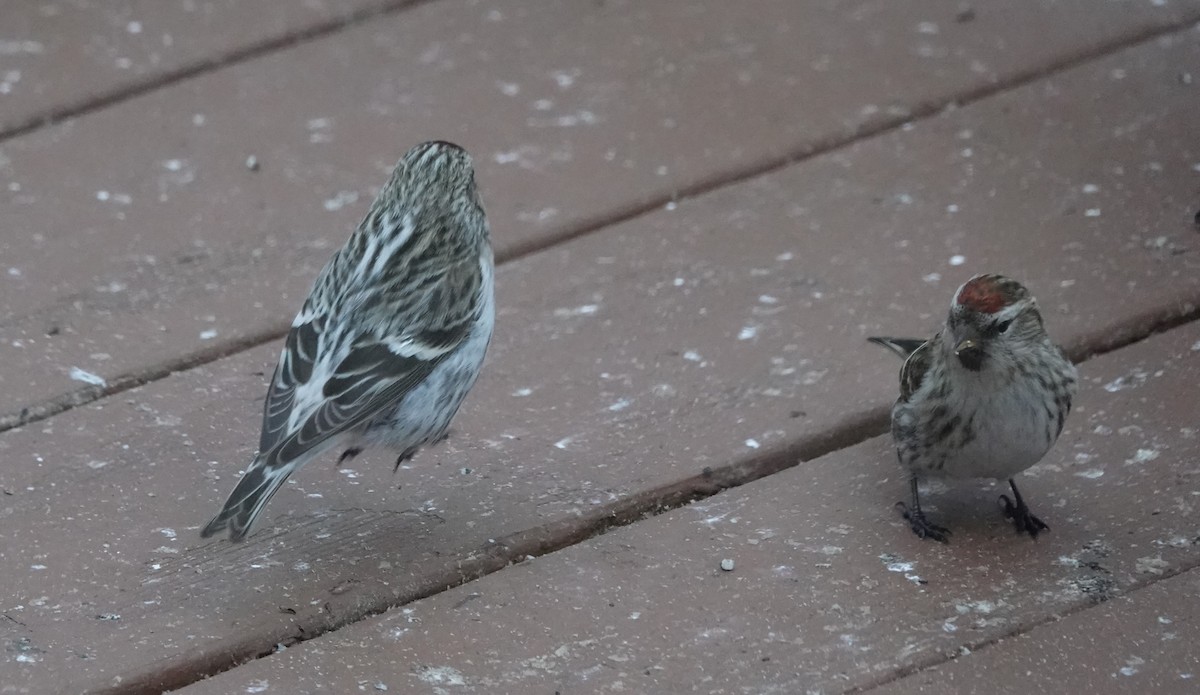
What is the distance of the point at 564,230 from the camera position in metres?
3.98

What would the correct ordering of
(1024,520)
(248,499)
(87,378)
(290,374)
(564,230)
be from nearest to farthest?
(248,499), (1024,520), (290,374), (87,378), (564,230)

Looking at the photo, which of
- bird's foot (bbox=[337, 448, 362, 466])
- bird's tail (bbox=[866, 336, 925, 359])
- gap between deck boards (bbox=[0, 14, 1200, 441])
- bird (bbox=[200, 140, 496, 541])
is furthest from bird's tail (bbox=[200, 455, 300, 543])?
bird's tail (bbox=[866, 336, 925, 359])

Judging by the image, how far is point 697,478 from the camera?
10.7ft

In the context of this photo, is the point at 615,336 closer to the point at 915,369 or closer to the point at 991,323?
the point at 915,369

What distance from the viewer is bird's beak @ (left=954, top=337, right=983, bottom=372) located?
2.99 meters

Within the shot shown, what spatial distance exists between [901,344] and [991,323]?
43cm

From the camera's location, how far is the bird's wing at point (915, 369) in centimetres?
314

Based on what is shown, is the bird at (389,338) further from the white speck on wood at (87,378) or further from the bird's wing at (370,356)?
the white speck on wood at (87,378)

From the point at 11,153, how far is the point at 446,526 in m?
1.89

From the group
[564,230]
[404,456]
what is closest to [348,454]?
[404,456]

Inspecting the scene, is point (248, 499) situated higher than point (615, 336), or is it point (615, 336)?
point (615, 336)

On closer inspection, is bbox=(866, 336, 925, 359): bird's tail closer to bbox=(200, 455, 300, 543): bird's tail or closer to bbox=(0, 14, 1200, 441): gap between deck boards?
bbox=(0, 14, 1200, 441): gap between deck boards

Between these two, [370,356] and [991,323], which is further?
[370,356]

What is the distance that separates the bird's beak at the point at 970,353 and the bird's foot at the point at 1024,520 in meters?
0.27
